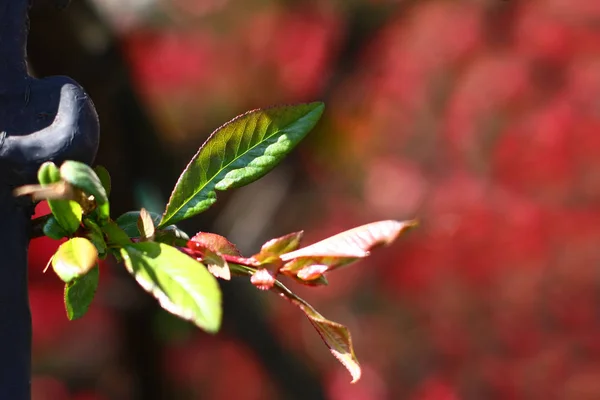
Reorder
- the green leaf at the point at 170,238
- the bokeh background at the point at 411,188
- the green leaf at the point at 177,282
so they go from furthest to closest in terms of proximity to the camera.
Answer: the bokeh background at the point at 411,188
the green leaf at the point at 170,238
the green leaf at the point at 177,282

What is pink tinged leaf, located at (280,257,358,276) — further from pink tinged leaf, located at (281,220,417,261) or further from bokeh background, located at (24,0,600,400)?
bokeh background, located at (24,0,600,400)

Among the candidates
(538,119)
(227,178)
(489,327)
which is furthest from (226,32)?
(227,178)

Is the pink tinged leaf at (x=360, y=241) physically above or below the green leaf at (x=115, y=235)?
above

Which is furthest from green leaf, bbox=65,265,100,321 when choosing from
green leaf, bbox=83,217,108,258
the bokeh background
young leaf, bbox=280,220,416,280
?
→ the bokeh background

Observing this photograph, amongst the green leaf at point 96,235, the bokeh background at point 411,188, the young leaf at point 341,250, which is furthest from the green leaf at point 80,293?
the bokeh background at point 411,188

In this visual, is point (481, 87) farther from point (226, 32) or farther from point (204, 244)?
point (204, 244)

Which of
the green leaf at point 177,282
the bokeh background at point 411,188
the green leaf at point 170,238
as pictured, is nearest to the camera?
the green leaf at point 177,282

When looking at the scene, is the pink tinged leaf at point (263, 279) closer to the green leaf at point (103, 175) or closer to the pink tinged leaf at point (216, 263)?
the pink tinged leaf at point (216, 263)
